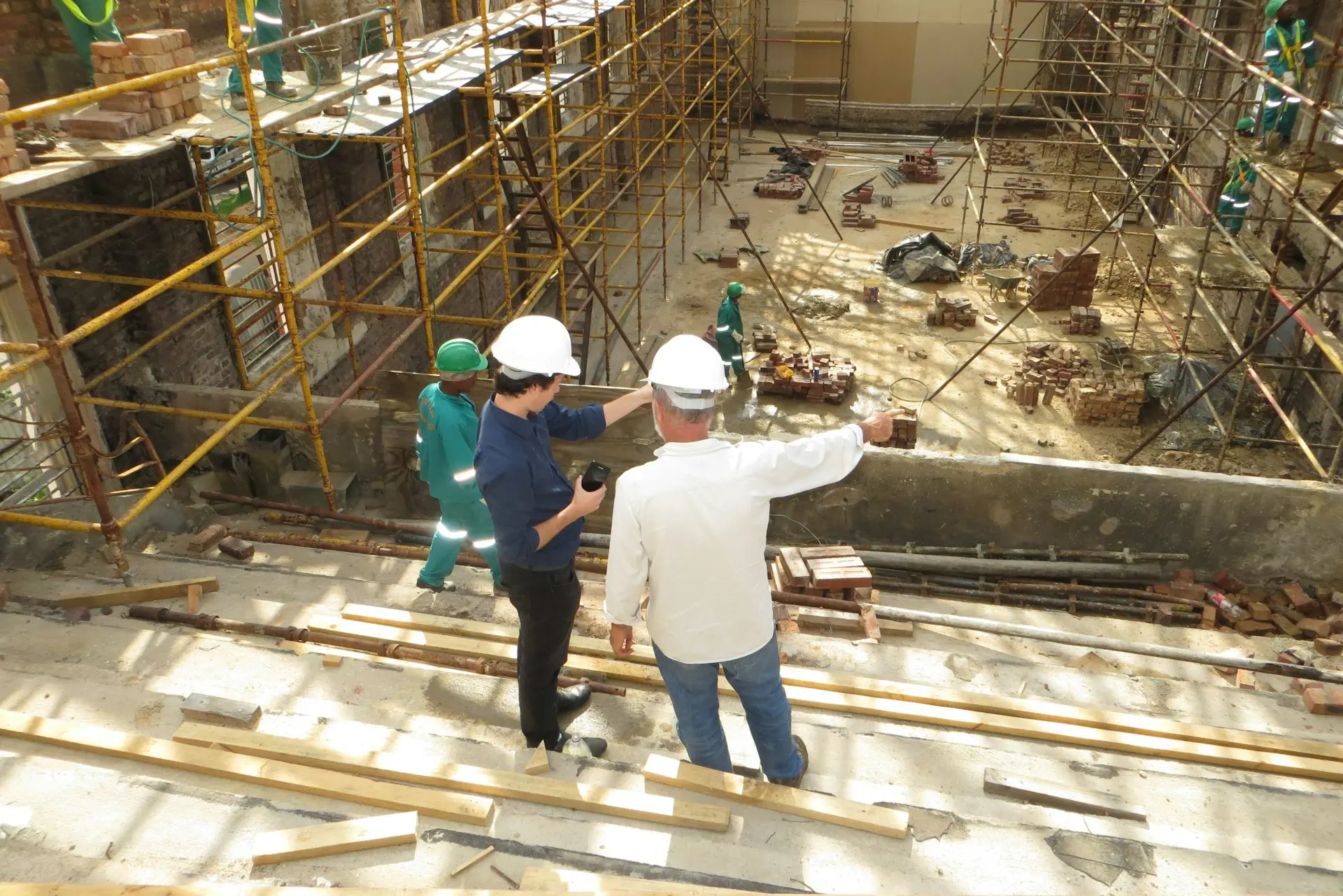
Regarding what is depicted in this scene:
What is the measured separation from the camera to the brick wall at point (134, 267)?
22.4ft

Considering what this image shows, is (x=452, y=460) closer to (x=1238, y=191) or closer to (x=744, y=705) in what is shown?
(x=744, y=705)

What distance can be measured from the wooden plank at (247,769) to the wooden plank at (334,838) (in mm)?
129

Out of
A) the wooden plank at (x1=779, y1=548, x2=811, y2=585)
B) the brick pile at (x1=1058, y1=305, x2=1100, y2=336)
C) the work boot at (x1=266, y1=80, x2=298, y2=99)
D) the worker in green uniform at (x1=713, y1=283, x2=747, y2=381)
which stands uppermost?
the work boot at (x1=266, y1=80, x2=298, y2=99)

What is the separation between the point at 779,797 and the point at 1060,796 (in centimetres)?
131

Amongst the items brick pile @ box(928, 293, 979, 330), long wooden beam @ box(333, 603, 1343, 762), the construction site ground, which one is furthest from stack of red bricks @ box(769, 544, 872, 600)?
brick pile @ box(928, 293, 979, 330)

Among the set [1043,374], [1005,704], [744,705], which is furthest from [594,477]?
[1043,374]

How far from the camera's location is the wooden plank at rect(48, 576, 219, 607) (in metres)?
5.20

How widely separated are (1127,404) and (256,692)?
9.95 metres

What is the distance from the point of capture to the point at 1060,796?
411cm

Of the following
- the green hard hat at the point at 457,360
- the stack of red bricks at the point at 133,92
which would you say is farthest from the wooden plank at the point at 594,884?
the stack of red bricks at the point at 133,92

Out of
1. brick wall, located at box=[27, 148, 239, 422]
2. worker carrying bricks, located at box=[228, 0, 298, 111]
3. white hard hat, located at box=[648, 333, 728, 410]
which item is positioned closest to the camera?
white hard hat, located at box=[648, 333, 728, 410]

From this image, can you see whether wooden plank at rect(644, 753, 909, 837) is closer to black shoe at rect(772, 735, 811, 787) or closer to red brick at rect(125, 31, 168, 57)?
black shoe at rect(772, 735, 811, 787)

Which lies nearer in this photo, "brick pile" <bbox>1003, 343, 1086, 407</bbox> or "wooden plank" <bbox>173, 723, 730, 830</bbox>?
"wooden plank" <bbox>173, 723, 730, 830</bbox>

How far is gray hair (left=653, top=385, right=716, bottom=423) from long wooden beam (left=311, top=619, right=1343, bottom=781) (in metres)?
1.89
